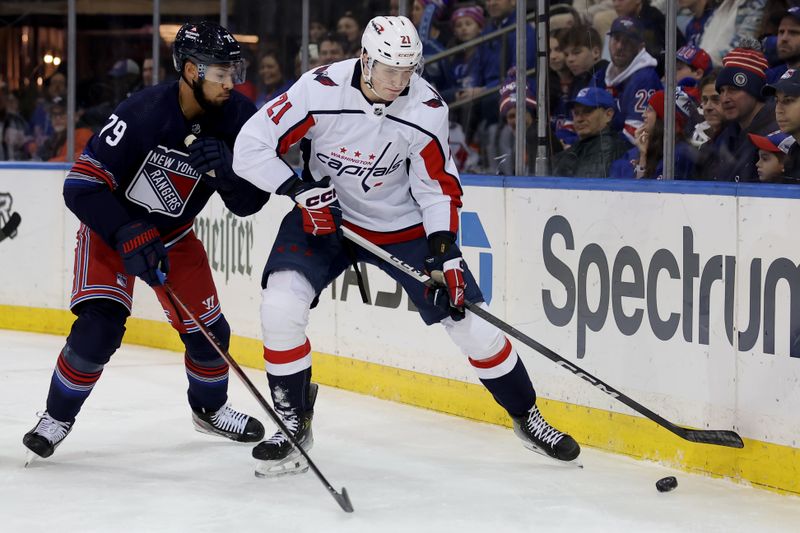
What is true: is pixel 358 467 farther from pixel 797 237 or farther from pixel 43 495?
pixel 797 237

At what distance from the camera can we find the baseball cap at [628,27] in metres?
4.20

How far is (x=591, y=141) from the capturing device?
14.1ft

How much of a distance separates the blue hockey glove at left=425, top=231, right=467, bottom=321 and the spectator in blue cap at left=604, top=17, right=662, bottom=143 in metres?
1.03

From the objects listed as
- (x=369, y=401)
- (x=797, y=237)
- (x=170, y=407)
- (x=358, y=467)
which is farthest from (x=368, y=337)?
(x=797, y=237)

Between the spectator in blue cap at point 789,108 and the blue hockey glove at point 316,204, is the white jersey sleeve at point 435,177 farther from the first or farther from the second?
the spectator in blue cap at point 789,108

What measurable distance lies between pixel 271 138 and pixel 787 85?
61.3 inches

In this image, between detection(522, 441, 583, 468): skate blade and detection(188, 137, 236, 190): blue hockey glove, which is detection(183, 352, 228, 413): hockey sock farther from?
detection(522, 441, 583, 468): skate blade

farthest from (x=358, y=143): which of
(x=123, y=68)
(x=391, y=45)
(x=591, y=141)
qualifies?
(x=123, y=68)

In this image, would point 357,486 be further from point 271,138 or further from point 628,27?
point 628,27

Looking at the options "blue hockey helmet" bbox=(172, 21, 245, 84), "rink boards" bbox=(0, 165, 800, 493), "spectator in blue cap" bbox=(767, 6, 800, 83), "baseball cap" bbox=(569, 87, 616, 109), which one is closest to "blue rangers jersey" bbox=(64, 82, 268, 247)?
"blue hockey helmet" bbox=(172, 21, 245, 84)

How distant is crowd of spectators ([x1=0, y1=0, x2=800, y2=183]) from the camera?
12.4 feet

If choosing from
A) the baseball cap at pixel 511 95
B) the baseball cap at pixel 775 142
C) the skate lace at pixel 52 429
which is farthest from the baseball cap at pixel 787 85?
the skate lace at pixel 52 429

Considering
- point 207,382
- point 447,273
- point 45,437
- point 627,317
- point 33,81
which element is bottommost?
point 45,437

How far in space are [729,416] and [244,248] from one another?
2.72m
